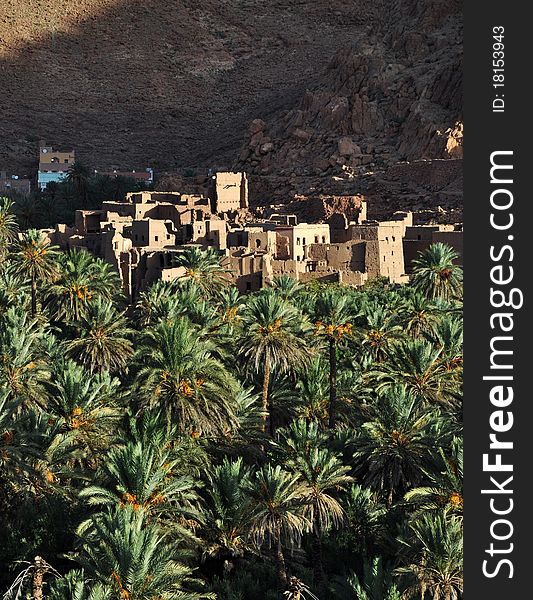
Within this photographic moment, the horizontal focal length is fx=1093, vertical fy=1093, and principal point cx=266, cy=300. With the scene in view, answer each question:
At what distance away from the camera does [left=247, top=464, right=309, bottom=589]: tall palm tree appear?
63.5 feet

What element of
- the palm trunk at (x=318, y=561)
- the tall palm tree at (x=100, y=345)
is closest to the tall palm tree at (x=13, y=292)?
the tall palm tree at (x=100, y=345)

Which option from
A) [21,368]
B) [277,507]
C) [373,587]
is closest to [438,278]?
[21,368]

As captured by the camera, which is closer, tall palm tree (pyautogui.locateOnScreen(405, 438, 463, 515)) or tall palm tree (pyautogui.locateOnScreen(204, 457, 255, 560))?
tall palm tree (pyautogui.locateOnScreen(405, 438, 463, 515))

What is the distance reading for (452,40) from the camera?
245 feet

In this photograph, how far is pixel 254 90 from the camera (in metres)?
114

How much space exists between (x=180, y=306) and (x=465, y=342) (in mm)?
19233

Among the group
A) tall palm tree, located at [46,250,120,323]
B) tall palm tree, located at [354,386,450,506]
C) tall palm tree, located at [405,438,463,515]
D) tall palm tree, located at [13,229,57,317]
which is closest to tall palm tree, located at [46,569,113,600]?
tall palm tree, located at [405,438,463,515]

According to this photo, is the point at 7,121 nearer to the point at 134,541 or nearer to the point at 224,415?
the point at 224,415

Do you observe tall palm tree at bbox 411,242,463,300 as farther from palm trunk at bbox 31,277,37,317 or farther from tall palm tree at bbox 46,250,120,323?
palm trunk at bbox 31,277,37,317

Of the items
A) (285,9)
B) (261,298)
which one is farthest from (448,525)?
(285,9)

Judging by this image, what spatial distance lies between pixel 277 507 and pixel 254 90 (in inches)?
3849

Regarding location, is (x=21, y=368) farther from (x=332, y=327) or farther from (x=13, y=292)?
(x=13, y=292)

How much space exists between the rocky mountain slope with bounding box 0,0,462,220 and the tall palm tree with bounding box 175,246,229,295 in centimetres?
2321

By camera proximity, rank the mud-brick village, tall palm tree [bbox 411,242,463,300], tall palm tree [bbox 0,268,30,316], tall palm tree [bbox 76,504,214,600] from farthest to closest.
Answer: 1. tall palm tree [bbox 0,268,30,316]
2. tall palm tree [bbox 411,242,463,300]
3. the mud-brick village
4. tall palm tree [bbox 76,504,214,600]
